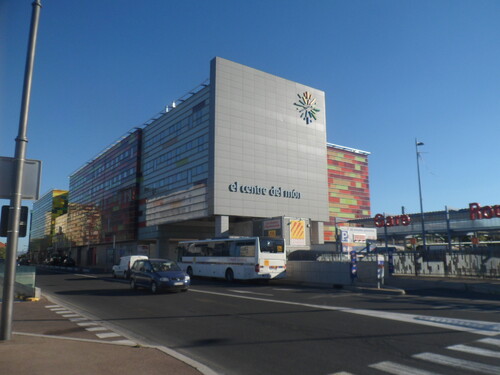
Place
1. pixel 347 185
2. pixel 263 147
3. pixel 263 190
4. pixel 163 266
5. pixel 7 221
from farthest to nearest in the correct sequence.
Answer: pixel 347 185 → pixel 263 147 → pixel 263 190 → pixel 163 266 → pixel 7 221

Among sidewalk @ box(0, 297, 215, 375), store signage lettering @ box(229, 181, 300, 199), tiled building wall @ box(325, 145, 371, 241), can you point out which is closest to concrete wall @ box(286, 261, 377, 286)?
sidewalk @ box(0, 297, 215, 375)

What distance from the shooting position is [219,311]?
1202 centimetres

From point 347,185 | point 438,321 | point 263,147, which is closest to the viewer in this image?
point 438,321

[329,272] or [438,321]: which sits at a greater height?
[329,272]

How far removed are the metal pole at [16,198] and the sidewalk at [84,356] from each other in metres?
0.56

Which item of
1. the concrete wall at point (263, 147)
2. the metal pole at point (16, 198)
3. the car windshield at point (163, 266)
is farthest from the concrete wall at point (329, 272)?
the concrete wall at point (263, 147)

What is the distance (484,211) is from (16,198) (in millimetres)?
33006

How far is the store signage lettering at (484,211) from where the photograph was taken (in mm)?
30241

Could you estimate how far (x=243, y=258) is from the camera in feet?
81.6

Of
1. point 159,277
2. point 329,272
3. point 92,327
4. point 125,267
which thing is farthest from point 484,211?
point 92,327

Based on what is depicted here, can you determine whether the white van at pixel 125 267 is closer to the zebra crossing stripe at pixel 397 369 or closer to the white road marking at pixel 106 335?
the white road marking at pixel 106 335

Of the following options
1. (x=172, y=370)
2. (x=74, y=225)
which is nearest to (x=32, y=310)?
(x=172, y=370)

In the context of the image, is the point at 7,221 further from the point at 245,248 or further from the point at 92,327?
the point at 245,248

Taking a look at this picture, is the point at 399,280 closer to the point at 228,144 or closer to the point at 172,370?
the point at 172,370
